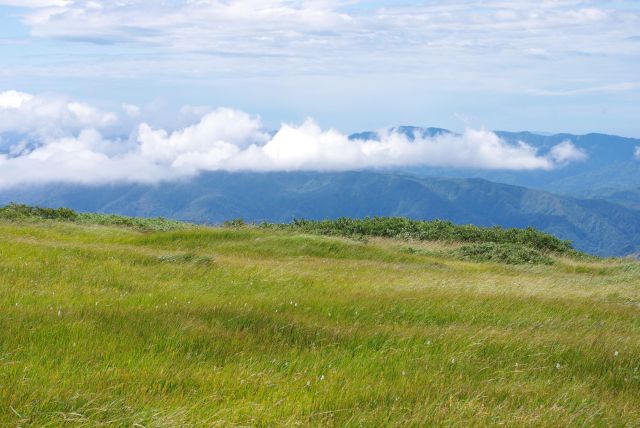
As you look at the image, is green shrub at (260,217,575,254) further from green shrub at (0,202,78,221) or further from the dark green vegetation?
green shrub at (0,202,78,221)

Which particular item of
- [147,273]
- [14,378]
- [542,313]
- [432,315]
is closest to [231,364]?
[14,378]

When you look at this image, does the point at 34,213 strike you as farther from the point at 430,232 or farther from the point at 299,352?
the point at 299,352

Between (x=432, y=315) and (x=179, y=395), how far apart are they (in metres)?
5.72

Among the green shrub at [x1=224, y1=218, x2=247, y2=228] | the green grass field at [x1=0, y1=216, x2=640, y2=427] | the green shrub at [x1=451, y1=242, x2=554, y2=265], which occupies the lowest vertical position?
the green shrub at [x1=451, y1=242, x2=554, y2=265]

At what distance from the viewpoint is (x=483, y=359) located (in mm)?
7719

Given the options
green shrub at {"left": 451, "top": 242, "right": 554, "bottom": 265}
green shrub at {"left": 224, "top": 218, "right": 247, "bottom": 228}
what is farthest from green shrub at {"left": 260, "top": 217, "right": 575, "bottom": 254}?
green shrub at {"left": 451, "top": 242, "right": 554, "bottom": 265}

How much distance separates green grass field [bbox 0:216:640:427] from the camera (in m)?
5.57

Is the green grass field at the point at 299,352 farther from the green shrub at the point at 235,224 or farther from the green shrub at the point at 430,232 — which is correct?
the green shrub at the point at 430,232

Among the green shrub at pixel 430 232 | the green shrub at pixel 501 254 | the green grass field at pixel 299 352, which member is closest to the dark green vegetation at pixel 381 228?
the green shrub at pixel 430 232

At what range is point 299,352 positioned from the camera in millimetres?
7582

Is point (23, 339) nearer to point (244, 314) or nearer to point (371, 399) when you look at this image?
point (244, 314)

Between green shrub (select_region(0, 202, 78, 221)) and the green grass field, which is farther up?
the green grass field

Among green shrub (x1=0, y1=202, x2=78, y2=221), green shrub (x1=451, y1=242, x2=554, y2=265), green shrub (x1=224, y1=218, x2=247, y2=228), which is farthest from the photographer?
green shrub (x1=0, y1=202, x2=78, y2=221)

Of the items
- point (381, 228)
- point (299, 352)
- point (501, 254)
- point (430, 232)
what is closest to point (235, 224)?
point (381, 228)
